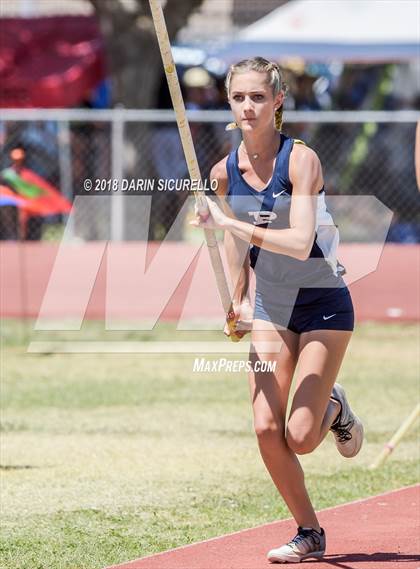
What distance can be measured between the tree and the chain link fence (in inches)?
48.1

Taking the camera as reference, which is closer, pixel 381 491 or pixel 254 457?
pixel 381 491

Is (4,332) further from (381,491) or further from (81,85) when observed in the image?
(381,491)

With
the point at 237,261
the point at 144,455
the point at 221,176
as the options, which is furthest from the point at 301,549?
the point at 144,455

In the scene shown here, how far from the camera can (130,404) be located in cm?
1176

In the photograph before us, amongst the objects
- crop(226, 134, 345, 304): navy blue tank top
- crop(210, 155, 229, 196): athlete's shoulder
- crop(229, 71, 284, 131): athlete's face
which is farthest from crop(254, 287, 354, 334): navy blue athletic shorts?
crop(229, 71, 284, 131): athlete's face

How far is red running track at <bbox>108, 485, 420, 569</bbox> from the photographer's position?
21.7 ft

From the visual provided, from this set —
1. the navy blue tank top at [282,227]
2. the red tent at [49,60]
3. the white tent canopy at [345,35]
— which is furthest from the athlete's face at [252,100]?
the red tent at [49,60]

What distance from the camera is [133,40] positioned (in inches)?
778

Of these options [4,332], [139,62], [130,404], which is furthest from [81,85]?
[130,404]

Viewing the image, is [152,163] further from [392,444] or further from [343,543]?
[343,543]

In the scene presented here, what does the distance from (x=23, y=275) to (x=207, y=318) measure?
2534 millimetres

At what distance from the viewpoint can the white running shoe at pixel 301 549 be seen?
6.57 meters

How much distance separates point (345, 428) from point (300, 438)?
0.66 meters

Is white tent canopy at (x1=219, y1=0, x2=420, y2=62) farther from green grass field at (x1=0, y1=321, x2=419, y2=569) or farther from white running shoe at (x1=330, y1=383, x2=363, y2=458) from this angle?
white running shoe at (x1=330, y1=383, x2=363, y2=458)
